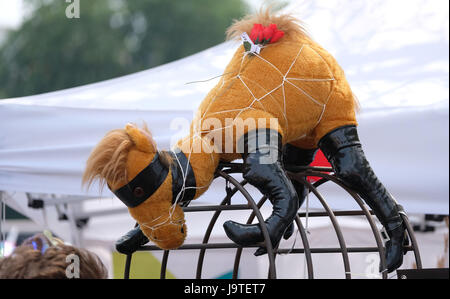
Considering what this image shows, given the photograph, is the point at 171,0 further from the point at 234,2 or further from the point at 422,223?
the point at 422,223

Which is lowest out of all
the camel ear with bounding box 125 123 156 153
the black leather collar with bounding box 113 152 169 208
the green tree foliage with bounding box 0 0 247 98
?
the black leather collar with bounding box 113 152 169 208

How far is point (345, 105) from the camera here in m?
1.25

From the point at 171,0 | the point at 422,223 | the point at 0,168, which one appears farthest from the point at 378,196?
the point at 171,0

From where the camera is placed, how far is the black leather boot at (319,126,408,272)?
1220 millimetres

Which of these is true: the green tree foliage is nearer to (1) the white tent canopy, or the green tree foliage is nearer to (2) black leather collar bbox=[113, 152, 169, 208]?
(1) the white tent canopy

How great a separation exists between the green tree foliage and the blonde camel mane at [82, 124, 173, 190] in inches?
329

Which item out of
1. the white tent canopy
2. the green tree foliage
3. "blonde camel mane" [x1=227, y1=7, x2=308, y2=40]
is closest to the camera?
"blonde camel mane" [x1=227, y1=7, x2=308, y2=40]

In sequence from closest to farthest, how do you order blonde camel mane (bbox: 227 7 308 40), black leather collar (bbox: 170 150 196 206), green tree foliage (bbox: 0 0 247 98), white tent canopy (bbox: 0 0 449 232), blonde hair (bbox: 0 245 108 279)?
blonde hair (bbox: 0 245 108 279) → black leather collar (bbox: 170 150 196 206) → blonde camel mane (bbox: 227 7 308 40) → white tent canopy (bbox: 0 0 449 232) → green tree foliage (bbox: 0 0 247 98)

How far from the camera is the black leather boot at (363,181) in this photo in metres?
1.22

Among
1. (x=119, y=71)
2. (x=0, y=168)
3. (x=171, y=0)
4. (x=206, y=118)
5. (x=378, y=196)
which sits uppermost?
(x=171, y=0)

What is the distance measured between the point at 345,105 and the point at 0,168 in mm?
1220

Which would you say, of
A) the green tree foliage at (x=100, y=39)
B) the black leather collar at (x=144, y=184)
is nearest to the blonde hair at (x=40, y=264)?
the black leather collar at (x=144, y=184)

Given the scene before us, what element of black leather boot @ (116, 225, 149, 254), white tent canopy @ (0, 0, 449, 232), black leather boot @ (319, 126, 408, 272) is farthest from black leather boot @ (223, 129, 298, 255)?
white tent canopy @ (0, 0, 449, 232)

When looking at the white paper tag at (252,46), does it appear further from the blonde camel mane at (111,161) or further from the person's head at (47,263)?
the person's head at (47,263)
